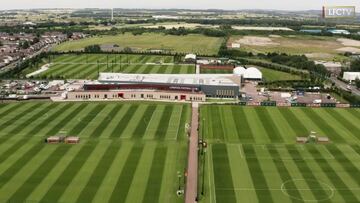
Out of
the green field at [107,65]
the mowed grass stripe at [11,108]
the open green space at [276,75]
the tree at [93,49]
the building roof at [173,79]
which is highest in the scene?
the tree at [93,49]

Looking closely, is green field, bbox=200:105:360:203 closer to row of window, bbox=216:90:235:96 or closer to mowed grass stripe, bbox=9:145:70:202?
row of window, bbox=216:90:235:96

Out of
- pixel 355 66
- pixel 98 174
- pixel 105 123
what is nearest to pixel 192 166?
pixel 98 174

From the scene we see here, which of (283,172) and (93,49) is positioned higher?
(93,49)

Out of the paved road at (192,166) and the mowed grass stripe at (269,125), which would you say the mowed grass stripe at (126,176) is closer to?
the paved road at (192,166)

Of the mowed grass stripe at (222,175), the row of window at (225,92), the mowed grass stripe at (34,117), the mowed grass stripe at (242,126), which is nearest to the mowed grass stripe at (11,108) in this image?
the mowed grass stripe at (34,117)

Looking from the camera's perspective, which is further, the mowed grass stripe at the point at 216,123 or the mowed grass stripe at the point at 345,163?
the mowed grass stripe at the point at 216,123

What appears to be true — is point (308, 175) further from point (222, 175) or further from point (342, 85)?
point (342, 85)

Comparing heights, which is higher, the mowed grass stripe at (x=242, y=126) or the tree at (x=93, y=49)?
the tree at (x=93, y=49)
